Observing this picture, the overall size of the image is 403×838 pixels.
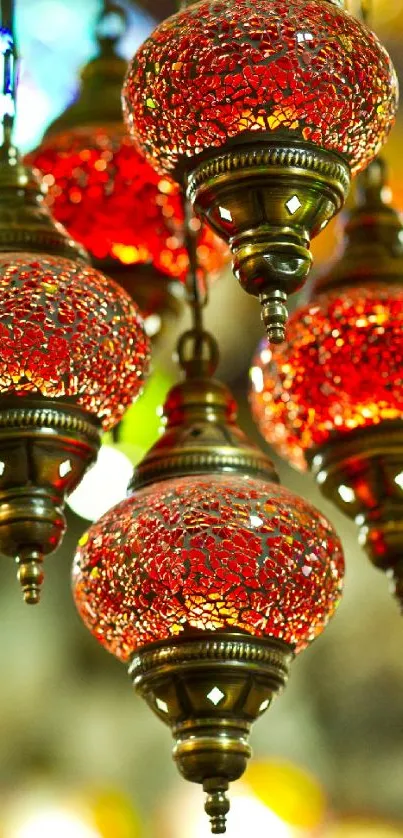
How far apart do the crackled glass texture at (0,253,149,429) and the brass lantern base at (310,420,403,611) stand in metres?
0.18

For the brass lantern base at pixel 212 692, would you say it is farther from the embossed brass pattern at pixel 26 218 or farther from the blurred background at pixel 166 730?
the blurred background at pixel 166 730

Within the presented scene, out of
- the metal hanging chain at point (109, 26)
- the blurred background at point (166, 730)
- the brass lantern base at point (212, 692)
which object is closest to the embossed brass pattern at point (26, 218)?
the brass lantern base at point (212, 692)

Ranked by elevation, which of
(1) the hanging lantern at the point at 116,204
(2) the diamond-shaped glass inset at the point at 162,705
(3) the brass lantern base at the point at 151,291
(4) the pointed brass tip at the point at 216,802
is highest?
(1) the hanging lantern at the point at 116,204

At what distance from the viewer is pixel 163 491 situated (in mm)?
980

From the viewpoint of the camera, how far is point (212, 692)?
0.97 metres

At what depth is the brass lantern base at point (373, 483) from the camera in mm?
1093

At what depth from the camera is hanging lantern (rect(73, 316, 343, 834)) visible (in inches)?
36.9

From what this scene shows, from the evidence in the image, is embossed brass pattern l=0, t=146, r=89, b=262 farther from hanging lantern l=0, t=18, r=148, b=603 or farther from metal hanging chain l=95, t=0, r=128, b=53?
metal hanging chain l=95, t=0, r=128, b=53

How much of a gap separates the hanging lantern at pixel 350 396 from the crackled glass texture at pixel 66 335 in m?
0.15

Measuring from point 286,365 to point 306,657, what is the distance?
2.04m

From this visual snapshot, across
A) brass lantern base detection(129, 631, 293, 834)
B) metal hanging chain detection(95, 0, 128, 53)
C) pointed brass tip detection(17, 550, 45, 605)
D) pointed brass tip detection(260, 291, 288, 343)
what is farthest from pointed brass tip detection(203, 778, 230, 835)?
metal hanging chain detection(95, 0, 128, 53)

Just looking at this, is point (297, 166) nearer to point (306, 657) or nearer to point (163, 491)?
point (163, 491)

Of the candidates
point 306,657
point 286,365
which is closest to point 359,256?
point 286,365

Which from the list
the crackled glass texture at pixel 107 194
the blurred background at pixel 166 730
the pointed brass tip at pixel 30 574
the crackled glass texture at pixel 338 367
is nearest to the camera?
the pointed brass tip at pixel 30 574
